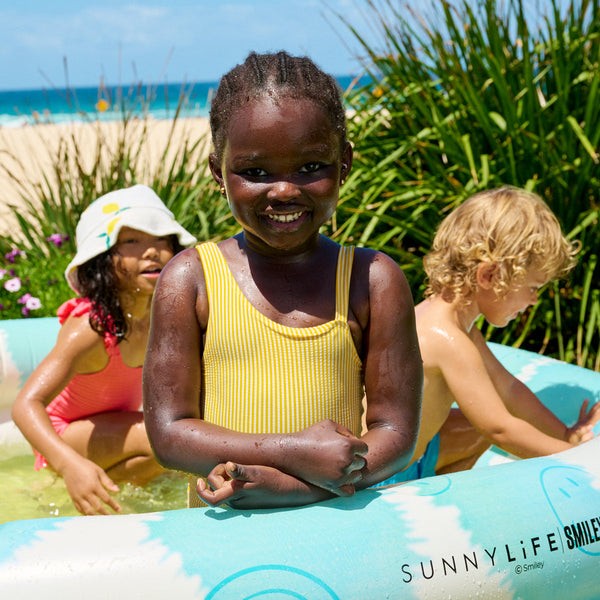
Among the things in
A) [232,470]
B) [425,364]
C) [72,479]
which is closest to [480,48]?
[425,364]

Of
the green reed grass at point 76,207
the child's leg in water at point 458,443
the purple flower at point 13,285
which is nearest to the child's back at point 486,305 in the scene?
the child's leg in water at point 458,443

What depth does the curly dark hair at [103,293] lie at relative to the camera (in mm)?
3150

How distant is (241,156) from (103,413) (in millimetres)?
2002

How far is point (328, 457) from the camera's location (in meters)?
1.69

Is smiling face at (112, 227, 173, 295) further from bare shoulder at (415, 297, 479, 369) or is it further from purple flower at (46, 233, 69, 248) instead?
purple flower at (46, 233, 69, 248)

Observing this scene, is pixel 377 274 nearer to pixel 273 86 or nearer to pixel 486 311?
pixel 273 86

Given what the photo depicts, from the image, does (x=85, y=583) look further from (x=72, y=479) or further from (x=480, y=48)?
(x=480, y=48)

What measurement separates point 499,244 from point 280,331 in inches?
49.3

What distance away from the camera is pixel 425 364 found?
2.80m

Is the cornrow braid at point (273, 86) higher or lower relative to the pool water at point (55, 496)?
higher

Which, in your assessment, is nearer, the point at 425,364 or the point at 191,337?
the point at 191,337

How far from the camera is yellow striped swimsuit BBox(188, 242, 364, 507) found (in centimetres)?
187

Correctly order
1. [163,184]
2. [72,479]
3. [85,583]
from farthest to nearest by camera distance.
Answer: [163,184] < [72,479] < [85,583]

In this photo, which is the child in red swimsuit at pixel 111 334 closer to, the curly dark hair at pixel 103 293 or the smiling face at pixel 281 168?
the curly dark hair at pixel 103 293
